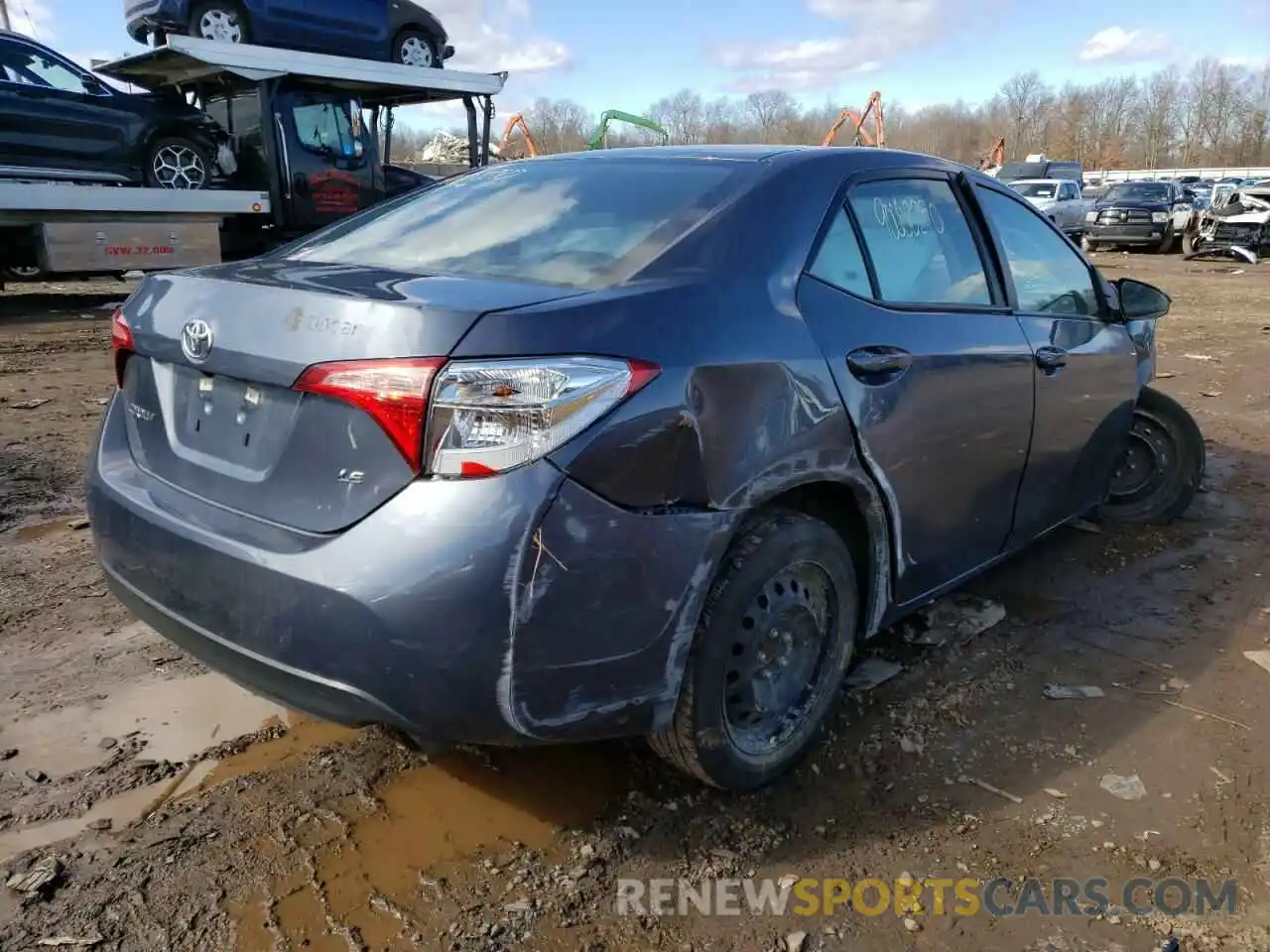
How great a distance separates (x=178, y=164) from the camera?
1134 cm

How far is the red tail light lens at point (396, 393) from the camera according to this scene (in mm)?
1851

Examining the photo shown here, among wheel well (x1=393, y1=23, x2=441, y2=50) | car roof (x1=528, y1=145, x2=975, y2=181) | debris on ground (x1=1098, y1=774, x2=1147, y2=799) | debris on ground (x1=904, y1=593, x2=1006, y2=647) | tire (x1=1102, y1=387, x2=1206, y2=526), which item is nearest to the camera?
debris on ground (x1=1098, y1=774, x2=1147, y2=799)

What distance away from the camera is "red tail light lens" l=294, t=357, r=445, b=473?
1.85 m

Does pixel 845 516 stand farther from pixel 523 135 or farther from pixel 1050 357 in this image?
pixel 523 135

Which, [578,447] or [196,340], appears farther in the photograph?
[196,340]

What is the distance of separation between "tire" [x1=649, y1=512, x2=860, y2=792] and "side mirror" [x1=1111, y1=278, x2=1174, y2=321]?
2.13 meters

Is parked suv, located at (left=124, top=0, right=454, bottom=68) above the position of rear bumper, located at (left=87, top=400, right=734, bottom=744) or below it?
above

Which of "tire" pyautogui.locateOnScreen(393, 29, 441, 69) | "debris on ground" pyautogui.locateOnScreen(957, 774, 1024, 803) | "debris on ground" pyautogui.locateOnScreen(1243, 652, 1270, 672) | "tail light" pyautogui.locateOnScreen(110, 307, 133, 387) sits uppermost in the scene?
"tire" pyautogui.locateOnScreen(393, 29, 441, 69)

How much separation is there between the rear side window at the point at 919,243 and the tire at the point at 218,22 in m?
11.1

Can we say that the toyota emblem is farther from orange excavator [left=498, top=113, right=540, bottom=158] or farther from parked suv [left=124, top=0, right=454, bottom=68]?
orange excavator [left=498, top=113, right=540, bottom=158]

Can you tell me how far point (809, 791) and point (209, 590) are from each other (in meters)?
1.58

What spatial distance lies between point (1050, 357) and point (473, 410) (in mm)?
2342

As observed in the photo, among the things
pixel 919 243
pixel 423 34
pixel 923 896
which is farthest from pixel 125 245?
pixel 923 896

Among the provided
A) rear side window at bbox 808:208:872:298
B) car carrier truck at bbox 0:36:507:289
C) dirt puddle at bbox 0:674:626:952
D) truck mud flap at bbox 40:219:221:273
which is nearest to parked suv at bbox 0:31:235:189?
car carrier truck at bbox 0:36:507:289
